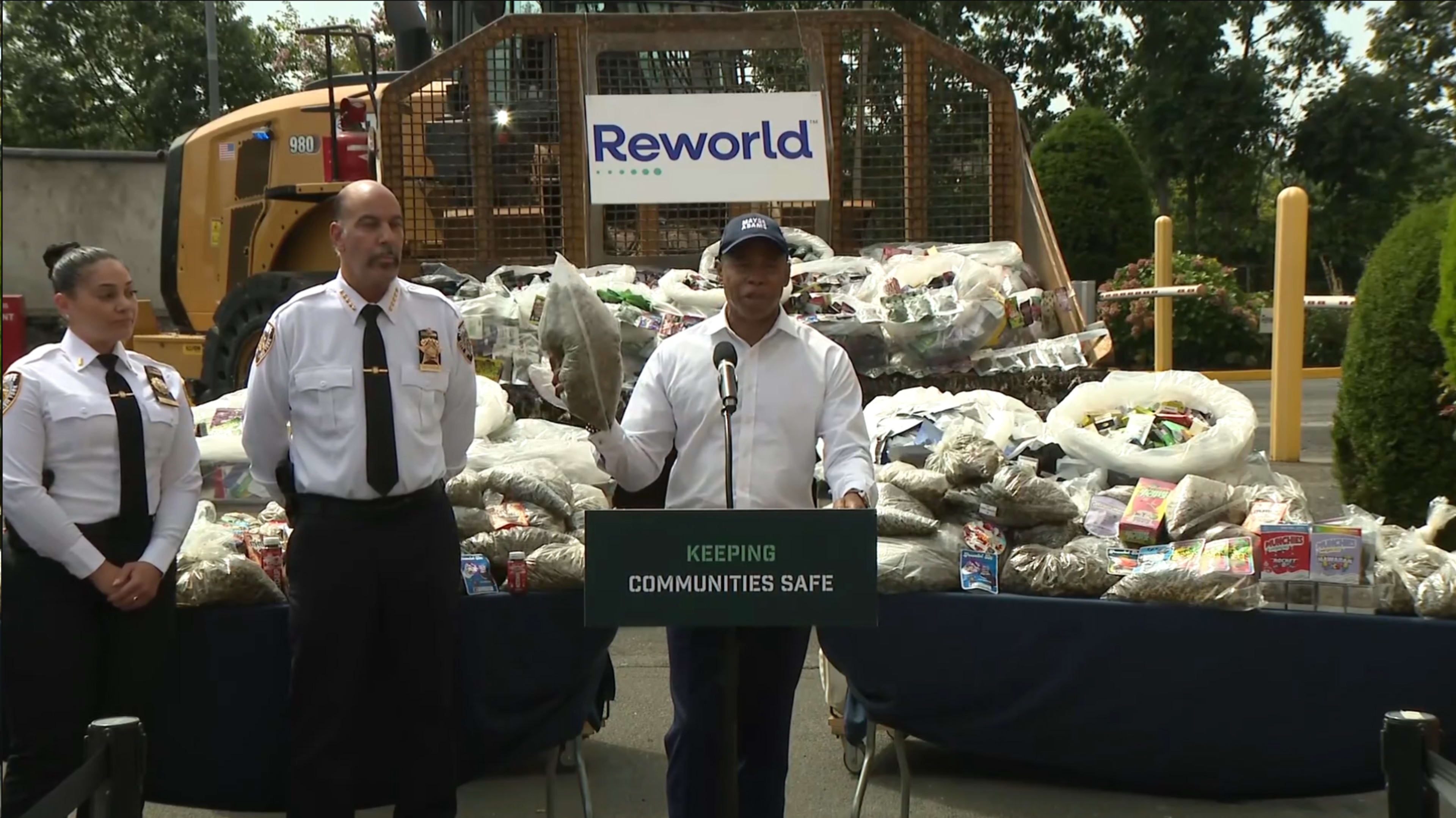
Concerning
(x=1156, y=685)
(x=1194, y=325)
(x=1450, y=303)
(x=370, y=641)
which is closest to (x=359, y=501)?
(x=370, y=641)

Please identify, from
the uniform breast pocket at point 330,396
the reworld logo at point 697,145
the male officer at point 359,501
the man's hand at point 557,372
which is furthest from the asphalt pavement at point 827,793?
the reworld logo at point 697,145

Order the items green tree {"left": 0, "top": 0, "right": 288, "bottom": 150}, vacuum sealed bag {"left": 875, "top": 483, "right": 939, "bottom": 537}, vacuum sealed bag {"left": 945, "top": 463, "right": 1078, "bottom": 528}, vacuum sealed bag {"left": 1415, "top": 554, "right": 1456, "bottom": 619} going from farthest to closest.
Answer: green tree {"left": 0, "top": 0, "right": 288, "bottom": 150}
vacuum sealed bag {"left": 945, "top": 463, "right": 1078, "bottom": 528}
vacuum sealed bag {"left": 875, "top": 483, "right": 939, "bottom": 537}
vacuum sealed bag {"left": 1415, "top": 554, "right": 1456, "bottom": 619}

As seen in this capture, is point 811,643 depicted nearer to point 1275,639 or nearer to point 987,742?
point 987,742

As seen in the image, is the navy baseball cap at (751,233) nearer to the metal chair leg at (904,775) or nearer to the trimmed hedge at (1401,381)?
the metal chair leg at (904,775)

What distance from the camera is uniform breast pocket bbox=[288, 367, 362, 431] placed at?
326 cm

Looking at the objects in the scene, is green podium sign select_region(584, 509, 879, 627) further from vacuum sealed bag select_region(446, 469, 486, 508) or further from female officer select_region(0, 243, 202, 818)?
vacuum sealed bag select_region(446, 469, 486, 508)

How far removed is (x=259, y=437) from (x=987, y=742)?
2146 millimetres

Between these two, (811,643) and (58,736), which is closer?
(58,736)

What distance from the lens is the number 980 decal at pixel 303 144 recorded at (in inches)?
388

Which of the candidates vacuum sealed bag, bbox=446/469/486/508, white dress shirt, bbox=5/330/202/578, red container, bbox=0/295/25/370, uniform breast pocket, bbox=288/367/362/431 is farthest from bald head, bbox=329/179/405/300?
red container, bbox=0/295/25/370

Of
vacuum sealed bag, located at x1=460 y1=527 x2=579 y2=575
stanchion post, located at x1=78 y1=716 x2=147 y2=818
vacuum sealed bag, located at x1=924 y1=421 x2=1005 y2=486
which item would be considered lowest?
stanchion post, located at x1=78 y1=716 x2=147 y2=818

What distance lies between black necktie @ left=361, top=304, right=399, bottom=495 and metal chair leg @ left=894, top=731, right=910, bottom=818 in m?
1.57

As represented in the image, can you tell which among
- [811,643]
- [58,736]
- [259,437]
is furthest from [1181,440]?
[58,736]

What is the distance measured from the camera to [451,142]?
25.2 ft
